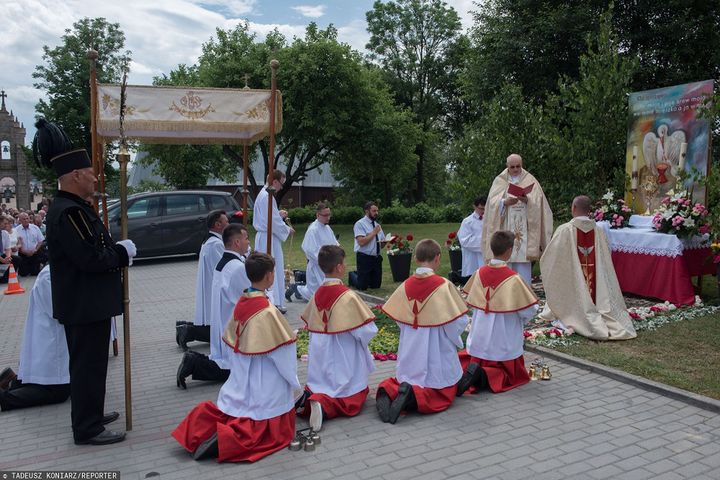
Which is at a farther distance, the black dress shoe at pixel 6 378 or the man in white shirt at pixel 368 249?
the man in white shirt at pixel 368 249

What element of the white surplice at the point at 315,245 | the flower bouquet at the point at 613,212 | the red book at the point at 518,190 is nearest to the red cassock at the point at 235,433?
the white surplice at the point at 315,245

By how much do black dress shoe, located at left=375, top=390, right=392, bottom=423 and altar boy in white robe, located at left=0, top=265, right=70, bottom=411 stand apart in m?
2.88

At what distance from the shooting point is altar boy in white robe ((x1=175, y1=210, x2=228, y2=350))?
23.5 ft

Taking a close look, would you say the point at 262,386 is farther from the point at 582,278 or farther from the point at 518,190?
the point at 518,190

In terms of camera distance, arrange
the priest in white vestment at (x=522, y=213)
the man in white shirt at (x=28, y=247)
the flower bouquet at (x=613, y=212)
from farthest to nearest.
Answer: the man in white shirt at (x=28, y=247), the flower bouquet at (x=613, y=212), the priest in white vestment at (x=522, y=213)

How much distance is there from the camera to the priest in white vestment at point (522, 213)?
921 centimetres

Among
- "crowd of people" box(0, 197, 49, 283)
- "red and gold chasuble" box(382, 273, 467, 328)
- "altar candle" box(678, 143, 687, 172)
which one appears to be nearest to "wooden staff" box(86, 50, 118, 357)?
"red and gold chasuble" box(382, 273, 467, 328)

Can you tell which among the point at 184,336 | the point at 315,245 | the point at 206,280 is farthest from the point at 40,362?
the point at 315,245

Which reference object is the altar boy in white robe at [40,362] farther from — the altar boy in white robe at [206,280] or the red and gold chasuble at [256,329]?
the red and gold chasuble at [256,329]

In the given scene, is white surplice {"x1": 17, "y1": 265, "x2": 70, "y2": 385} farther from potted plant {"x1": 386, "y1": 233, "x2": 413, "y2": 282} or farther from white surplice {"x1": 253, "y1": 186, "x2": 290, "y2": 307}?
potted plant {"x1": 386, "y1": 233, "x2": 413, "y2": 282}

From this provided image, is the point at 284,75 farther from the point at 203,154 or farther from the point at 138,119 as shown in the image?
the point at 138,119

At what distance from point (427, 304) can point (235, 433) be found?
194cm

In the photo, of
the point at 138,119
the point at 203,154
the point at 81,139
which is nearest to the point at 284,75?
the point at 203,154

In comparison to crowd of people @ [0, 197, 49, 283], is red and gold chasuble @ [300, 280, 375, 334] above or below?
above
